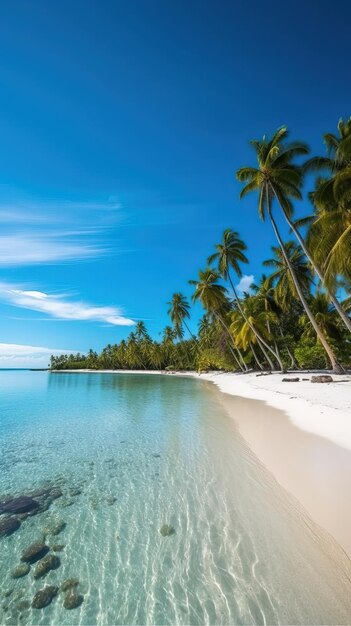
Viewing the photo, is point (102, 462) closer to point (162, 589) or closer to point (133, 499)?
point (133, 499)

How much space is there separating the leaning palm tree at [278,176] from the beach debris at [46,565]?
1692 centimetres

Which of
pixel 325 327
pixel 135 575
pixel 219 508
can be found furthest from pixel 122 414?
pixel 325 327

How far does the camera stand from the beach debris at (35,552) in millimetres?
3639

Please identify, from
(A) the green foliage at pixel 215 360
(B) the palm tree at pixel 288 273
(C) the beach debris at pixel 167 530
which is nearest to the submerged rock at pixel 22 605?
(C) the beach debris at pixel 167 530

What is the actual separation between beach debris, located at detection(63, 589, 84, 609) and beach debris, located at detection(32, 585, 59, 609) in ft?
0.49

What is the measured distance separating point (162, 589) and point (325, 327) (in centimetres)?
2927

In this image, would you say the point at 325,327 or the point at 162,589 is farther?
the point at 325,327

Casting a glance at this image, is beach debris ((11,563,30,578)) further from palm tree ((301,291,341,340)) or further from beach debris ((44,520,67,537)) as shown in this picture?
palm tree ((301,291,341,340))

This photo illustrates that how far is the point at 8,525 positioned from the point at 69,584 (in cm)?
185

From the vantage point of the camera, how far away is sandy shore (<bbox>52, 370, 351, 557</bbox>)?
4281 mm

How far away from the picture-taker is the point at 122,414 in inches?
539

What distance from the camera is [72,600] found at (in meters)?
2.98

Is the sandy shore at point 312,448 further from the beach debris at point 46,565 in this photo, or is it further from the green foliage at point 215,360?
the green foliage at point 215,360

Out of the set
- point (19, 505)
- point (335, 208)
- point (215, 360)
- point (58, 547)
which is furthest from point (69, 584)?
point (215, 360)
